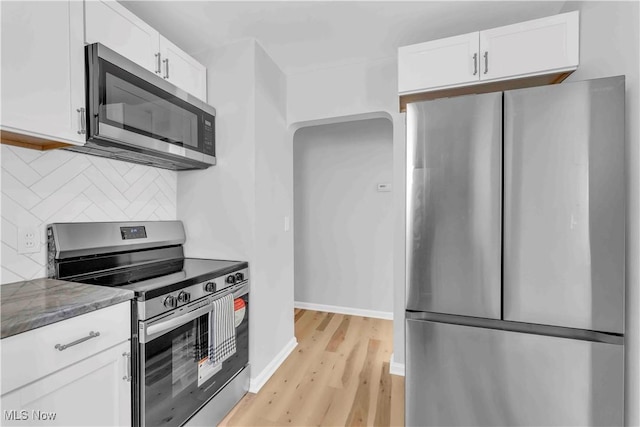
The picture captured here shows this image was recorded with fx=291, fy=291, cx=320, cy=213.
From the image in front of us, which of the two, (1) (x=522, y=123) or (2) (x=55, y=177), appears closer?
(1) (x=522, y=123)

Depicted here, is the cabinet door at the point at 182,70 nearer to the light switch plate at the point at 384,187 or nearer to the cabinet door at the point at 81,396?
the cabinet door at the point at 81,396

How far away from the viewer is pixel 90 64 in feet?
4.52

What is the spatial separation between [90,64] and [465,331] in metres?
2.14

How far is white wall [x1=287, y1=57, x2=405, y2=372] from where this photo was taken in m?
2.31

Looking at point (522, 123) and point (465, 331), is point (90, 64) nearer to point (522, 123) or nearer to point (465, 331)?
point (522, 123)

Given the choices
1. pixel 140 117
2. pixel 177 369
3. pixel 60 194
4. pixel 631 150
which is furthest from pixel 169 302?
pixel 631 150

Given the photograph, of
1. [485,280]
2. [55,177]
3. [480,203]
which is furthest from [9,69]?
[485,280]

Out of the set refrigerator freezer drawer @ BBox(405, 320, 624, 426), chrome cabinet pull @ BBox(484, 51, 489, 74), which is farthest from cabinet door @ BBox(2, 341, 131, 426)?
chrome cabinet pull @ BBox(484, 51, 489, 74)

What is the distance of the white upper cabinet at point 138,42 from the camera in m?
1.43

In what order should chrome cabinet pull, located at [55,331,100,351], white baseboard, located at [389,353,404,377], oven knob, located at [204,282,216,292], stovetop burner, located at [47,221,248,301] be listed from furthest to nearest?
white baseboard, located at [389,353,404,377] < oven knob, located at [204,282,216,292] < stovetop burner, located at [47,221,248,301] < chrome cabinet pull, located at [55,331,100,351]

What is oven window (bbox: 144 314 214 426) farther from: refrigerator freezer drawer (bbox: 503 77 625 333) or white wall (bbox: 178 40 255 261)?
refrigerator freezer drawer (bbox: 503 77 625 333)

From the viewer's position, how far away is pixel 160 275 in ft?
5.37

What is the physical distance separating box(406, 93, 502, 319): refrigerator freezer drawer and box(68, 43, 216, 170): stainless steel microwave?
4.58 ft

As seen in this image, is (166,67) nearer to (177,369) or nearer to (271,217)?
(271,217)
